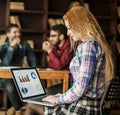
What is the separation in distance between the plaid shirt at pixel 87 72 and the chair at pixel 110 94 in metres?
0.04

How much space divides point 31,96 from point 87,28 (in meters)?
0.59

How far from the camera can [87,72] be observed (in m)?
1.66

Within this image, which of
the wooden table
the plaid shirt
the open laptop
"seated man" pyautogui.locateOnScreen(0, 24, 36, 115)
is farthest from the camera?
"seated man" pyautogui.locateOnScreen(0, 24, 36, 115)

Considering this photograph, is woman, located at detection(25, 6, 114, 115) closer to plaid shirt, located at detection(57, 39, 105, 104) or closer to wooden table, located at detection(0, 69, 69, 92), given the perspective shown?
plaid shirt, located at detection(57, 39, 105, 104)

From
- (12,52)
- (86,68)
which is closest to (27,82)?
(86,68)

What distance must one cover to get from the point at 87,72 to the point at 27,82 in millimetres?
544

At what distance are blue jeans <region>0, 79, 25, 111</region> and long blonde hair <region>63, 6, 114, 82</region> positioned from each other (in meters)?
1.83

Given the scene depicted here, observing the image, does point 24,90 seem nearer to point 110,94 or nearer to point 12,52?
point 110,94

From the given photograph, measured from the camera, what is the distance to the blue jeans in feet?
11.2

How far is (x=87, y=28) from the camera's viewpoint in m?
1.74

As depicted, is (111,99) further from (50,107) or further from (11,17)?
(11,17)

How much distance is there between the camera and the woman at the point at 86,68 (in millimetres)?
1673

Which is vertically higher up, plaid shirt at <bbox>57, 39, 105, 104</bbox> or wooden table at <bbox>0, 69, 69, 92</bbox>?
plaid shirt at <bbox>57, 39, 105, 104</bbox>

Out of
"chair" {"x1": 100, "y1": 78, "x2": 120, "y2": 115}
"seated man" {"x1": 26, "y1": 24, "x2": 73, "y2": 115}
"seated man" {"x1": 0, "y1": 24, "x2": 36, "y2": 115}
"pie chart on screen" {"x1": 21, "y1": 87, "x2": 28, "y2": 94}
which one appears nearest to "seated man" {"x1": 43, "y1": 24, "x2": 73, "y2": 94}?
"seated man" {"x1": 26, "y1": 24, "x2": 73, "y2": 115}
